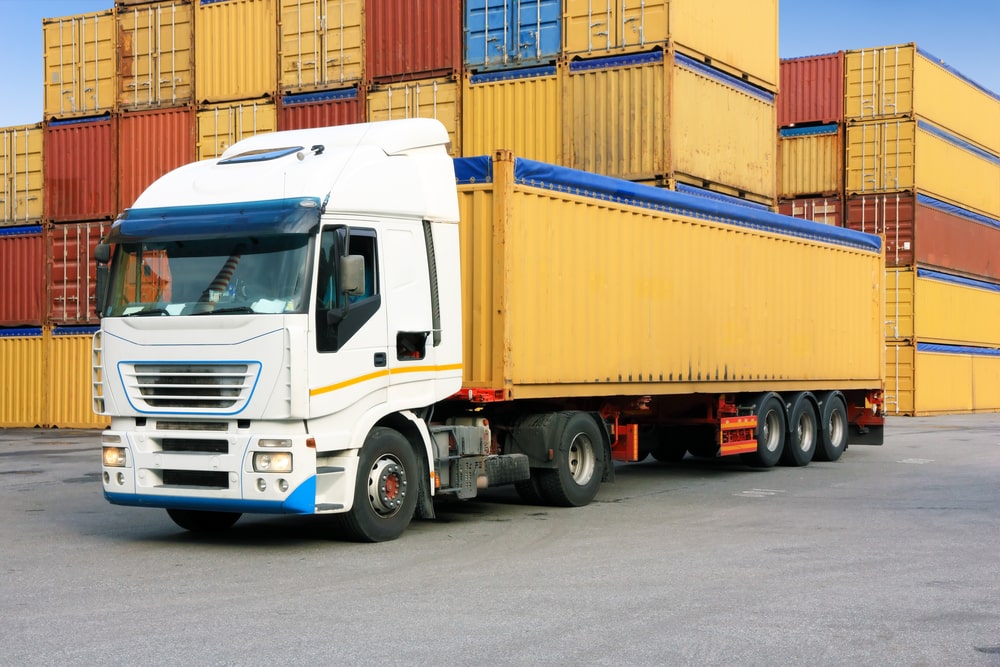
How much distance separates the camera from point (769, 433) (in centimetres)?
1752

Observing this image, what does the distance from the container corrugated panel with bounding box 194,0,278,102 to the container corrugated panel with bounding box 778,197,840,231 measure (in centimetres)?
1539

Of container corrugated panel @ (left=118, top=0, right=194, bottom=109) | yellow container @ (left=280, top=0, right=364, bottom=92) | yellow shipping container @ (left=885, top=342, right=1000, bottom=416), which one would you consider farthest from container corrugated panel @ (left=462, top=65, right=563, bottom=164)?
yellow shipping container @ (left=885, top=342, right=1000, bottom=416)

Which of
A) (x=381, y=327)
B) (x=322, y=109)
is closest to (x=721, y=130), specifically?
(x=322, y=109)

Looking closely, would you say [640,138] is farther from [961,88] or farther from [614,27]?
[961,88]

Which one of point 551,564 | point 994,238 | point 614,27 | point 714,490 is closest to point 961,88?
point 994,238

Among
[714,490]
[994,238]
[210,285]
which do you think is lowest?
[714,490]

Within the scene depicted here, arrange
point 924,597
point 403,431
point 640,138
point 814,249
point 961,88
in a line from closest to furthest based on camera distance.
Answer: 1. point 924,597
2. point 403,431
3. point 814,249
4. point 640,138
5. point 961,88

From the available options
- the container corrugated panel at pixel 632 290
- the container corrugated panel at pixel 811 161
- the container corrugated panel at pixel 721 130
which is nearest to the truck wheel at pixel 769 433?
the container corrugated panel at pixel 632 290

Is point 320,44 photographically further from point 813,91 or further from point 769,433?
point 813,91

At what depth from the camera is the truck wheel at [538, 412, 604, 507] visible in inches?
498

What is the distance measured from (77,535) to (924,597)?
707cm

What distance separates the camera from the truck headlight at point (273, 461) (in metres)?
9.52

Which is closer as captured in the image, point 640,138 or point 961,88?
point 640,138

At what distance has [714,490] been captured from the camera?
49.0ft
